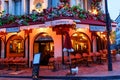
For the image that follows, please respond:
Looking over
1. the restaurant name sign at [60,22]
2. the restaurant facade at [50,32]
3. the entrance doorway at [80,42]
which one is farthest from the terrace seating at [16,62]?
the entrance doorway at [80,42]

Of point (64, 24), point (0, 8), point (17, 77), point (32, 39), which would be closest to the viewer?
point (17, 77)

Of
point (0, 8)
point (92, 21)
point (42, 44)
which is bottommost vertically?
point (42, 44)

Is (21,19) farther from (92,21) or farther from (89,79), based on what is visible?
(89,79)

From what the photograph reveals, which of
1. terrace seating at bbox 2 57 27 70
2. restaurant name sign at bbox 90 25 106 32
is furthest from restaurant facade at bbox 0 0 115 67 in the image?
terrace seating at bbox 2 57 27 70

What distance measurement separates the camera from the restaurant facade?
2194 cm

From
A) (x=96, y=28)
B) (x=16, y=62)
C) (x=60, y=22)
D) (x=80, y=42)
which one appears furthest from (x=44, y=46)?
(x=60, y=22)

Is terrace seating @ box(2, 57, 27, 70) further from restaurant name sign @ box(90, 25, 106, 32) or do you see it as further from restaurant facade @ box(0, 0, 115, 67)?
restaurant name sign @ box(90, 25, 106, 32)

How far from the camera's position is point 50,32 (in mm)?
23922

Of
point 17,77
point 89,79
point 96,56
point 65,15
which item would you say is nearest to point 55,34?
point 65,15

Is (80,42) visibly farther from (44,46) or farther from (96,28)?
(44,46)

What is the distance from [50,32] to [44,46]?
6.87 feet

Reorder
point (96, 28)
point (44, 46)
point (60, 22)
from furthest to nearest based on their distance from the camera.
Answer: point (44, 46) → point (96, 28) → point (60, 22)

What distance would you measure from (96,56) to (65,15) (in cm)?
476

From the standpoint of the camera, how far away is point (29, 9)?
26.1 m
